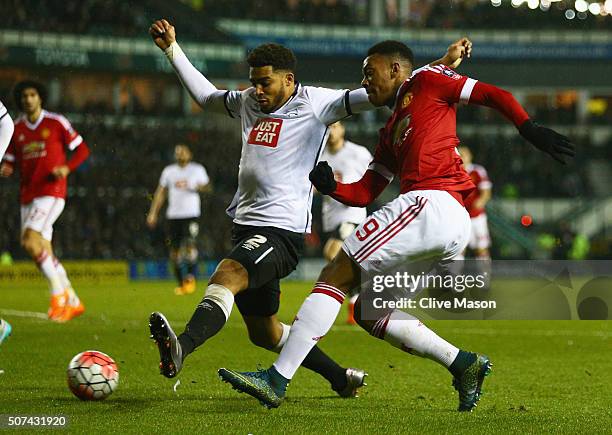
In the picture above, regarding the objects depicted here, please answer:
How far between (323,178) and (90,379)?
1.76 meters

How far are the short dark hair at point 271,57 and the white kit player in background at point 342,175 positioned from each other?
5.39 metres

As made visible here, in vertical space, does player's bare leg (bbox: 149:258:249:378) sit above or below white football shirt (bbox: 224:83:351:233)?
below

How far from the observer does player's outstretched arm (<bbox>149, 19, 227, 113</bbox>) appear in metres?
6.18

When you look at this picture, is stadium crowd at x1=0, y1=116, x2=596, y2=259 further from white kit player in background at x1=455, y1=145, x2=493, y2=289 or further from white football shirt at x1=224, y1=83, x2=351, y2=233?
white football shirt at x1=224, y1=83, x2=351, y2=233

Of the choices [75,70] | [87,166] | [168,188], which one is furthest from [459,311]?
[75,70]

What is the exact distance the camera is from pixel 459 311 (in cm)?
1396

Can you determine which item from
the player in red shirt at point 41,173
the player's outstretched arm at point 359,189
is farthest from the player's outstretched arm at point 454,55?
the player in red shirt at point 41,173

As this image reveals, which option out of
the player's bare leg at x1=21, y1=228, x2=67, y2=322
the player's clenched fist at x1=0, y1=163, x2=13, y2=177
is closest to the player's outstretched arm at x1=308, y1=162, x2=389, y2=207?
the player's clenched fist at x1=0, y1=163, x2=13, y2=177

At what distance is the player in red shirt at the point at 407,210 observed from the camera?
5.15 meters

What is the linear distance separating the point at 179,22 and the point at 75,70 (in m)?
3.74

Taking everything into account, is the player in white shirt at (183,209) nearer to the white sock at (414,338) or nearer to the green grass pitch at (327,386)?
the green grass pitch at (327,386)

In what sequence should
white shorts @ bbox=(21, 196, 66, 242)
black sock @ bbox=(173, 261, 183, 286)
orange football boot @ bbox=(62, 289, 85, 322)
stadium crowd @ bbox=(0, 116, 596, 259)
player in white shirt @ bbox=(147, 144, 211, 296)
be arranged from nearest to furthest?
1. white shorts @ bbox=(21, 196, 66, 242)
2. orange football boot @ bbox=(62, 289, 85, 322)
3. black sock @ bbox=(173, 261, 183, 286)
4. player in white shirt @ bbox=(147, 144, 211, 296)
5. stadium crowd @ bbox=(0, 116, 596, 259)

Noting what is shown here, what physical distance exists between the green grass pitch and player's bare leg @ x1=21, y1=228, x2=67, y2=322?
0.74 ft

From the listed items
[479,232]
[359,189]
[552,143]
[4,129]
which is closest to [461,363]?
[359,189]
